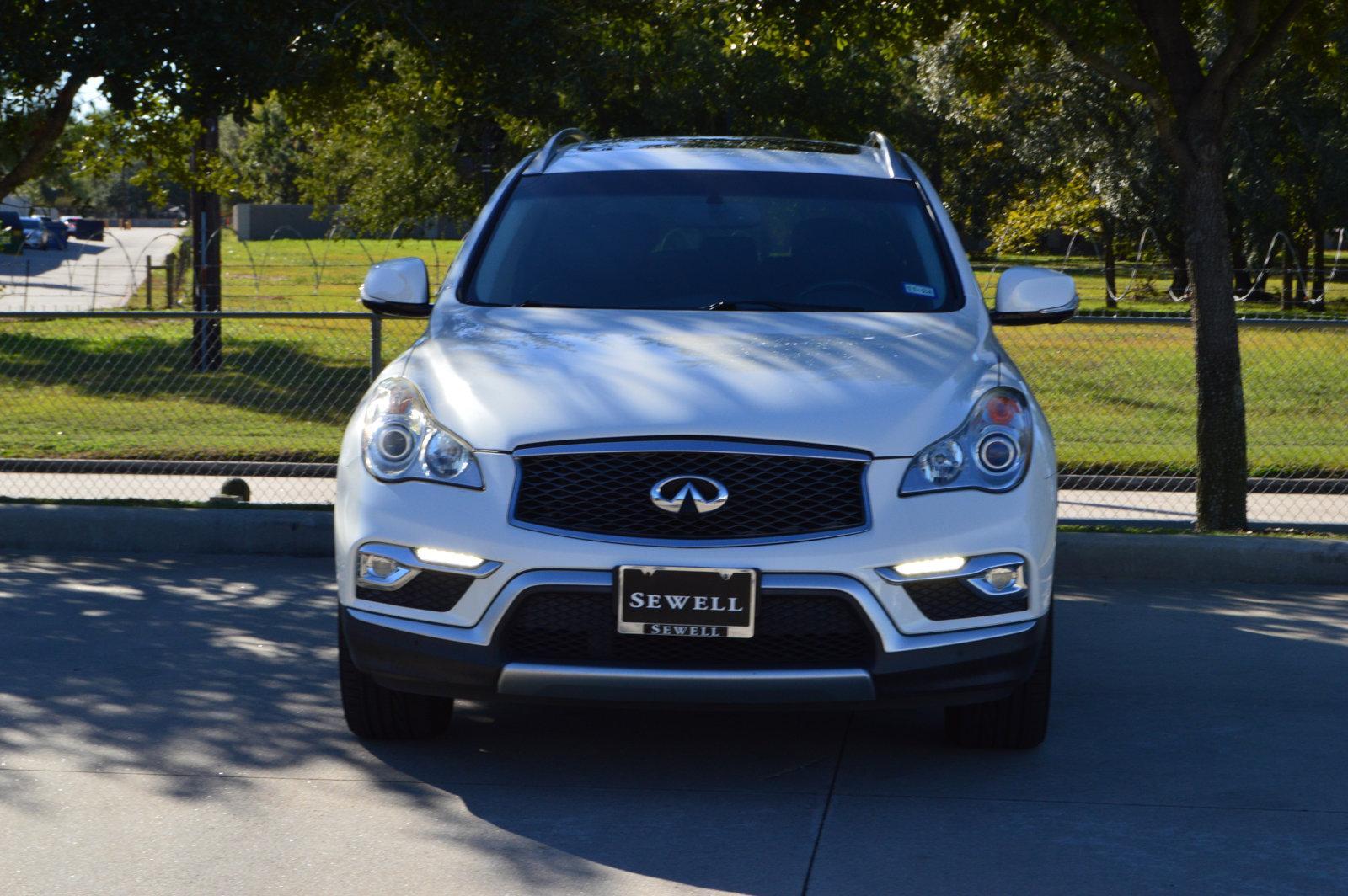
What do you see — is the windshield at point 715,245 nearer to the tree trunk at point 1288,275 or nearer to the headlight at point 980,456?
the headlight at point 980,456

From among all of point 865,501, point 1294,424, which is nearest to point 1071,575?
point 865,501

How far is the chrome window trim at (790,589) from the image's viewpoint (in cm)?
444

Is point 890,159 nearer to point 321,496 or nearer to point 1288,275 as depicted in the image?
point 321,496

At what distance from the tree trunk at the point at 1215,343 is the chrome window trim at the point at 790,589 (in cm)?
469

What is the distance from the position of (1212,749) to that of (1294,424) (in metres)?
9.61

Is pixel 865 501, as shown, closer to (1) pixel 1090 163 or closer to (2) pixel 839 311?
(2) pixel 839 311

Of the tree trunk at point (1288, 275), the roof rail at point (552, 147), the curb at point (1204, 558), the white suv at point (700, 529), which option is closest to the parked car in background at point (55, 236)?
the tree trunk at point (1288, 275)

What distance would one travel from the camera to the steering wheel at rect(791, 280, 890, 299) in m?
5.74

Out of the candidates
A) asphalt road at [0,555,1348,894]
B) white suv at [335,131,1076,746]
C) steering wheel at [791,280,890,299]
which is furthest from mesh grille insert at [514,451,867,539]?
steering wheel at [791,280,890,299]

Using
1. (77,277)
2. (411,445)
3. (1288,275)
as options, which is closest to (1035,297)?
(411,445)

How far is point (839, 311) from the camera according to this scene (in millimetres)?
5602

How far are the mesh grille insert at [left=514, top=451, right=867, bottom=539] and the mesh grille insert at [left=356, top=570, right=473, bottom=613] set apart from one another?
0.26 m

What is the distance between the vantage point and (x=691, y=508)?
449 centimetres

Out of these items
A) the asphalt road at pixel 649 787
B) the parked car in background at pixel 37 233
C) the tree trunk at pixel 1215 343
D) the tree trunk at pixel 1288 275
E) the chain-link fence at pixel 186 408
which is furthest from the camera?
the parked car in background at pixel 37 233
